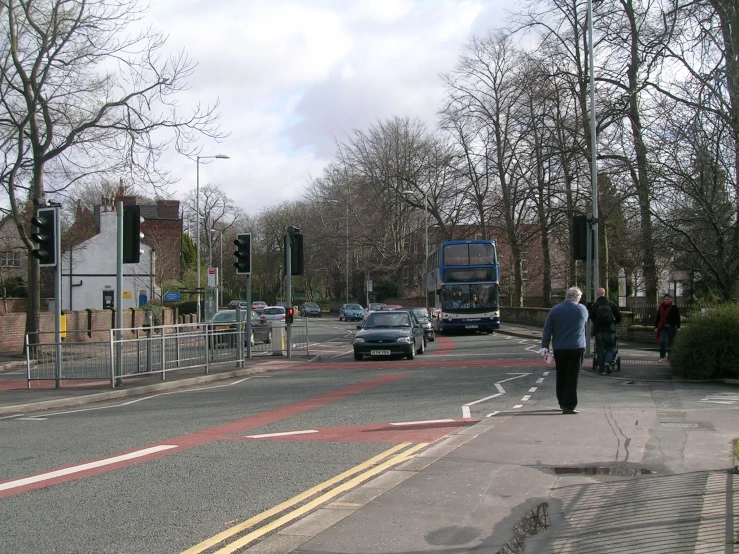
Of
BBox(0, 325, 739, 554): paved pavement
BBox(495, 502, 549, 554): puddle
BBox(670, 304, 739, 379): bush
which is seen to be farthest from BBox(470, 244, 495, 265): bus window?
BBox(495, 502, 549, 554): puddle

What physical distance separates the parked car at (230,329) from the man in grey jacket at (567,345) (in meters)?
10.8

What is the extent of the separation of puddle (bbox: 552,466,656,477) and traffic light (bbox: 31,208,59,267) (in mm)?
11734

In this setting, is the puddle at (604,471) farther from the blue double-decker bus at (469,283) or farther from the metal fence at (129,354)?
the blue double-decker bus at (469,283)

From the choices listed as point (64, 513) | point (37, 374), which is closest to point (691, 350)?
point (64, 513)

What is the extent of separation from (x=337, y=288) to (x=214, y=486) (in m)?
82.0

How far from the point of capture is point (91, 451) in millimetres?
8453

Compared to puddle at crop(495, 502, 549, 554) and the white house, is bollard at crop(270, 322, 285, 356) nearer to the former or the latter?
puddle at crop(495, 502, 549, 554)

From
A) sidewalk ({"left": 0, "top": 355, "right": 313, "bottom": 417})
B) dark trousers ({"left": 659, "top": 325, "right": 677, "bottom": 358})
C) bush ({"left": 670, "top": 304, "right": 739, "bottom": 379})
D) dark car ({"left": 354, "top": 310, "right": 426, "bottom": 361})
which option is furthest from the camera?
dark car ({"left": 354, "top": 310, "right": 426, "bottom": 361})

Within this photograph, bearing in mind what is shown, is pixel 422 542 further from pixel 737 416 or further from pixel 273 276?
pixel 273 276

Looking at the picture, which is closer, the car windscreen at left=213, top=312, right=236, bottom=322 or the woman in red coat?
the woman in red coat

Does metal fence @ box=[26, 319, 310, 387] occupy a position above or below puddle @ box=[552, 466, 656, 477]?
above

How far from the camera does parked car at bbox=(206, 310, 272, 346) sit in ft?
62.7

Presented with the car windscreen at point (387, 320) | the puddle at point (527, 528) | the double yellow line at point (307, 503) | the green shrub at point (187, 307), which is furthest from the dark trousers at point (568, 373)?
the green shrub at point (187, 307)

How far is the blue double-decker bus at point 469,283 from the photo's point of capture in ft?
117
